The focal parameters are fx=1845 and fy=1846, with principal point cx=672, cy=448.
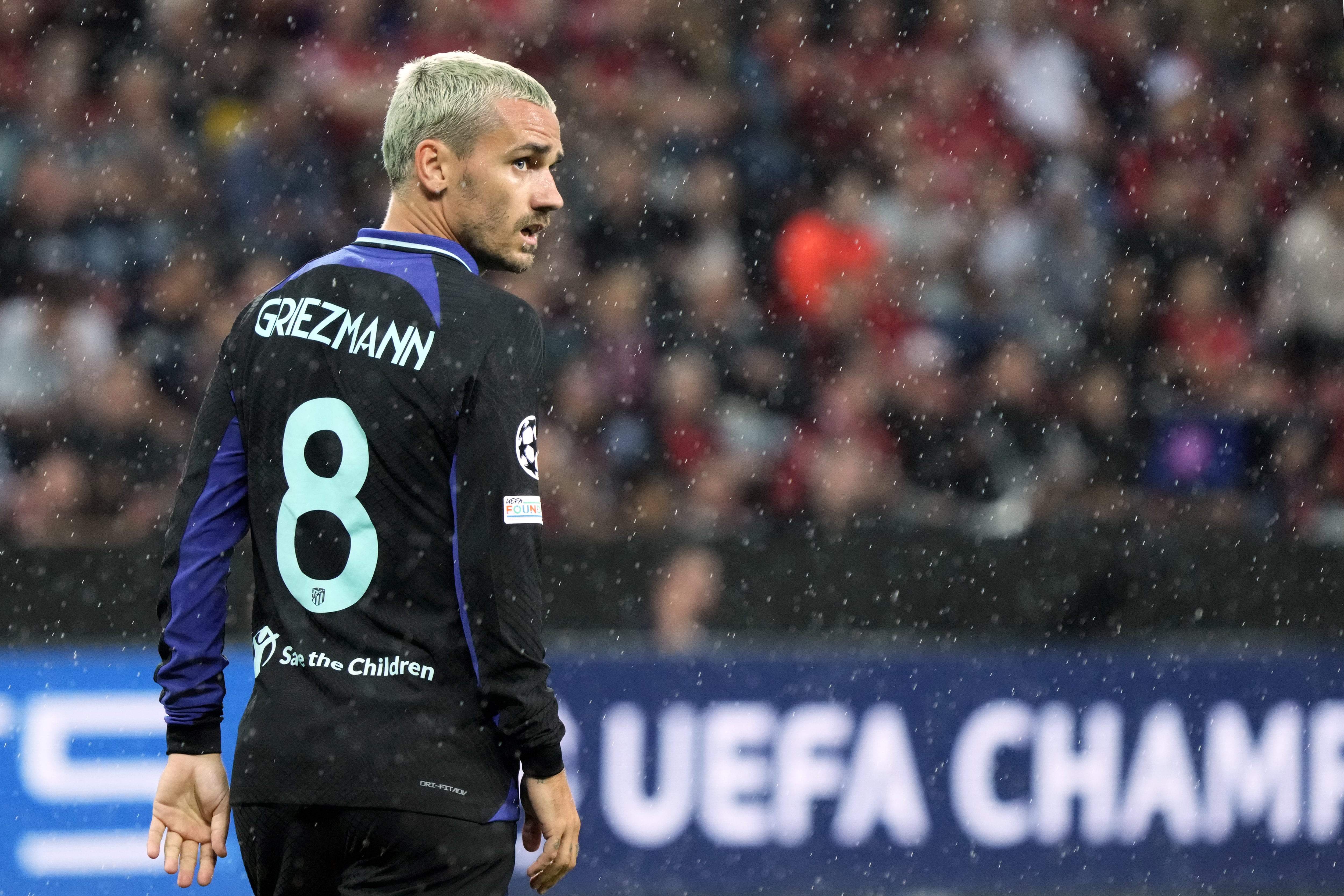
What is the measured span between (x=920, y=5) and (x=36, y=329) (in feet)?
15.2

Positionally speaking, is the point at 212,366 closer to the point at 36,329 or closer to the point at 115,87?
the point at 36,329

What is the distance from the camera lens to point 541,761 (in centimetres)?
260

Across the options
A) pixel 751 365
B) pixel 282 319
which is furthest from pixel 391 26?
pixel 282 319

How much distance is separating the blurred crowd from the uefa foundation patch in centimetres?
440

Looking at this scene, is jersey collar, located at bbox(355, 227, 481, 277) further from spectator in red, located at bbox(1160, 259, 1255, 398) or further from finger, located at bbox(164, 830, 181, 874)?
spectator in red, located at bbox(1160, 259, 1255, 398)

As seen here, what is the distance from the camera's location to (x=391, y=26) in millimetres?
8758

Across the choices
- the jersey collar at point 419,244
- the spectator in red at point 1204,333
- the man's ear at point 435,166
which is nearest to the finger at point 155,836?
the jersey collar at point 419,244

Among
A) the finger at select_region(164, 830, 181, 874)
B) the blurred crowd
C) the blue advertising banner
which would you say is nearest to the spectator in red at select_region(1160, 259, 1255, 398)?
the blurred crowd

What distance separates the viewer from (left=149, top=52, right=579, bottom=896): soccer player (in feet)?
8.41

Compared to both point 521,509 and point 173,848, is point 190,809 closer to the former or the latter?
point 173,848

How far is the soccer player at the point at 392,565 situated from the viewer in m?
2.56

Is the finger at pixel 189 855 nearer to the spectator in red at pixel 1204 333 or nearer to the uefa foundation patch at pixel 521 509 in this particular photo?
the uefa foundation patch at pixel 521 509

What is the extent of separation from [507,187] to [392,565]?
23.1 inches

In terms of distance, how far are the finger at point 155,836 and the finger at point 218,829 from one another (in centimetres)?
7
